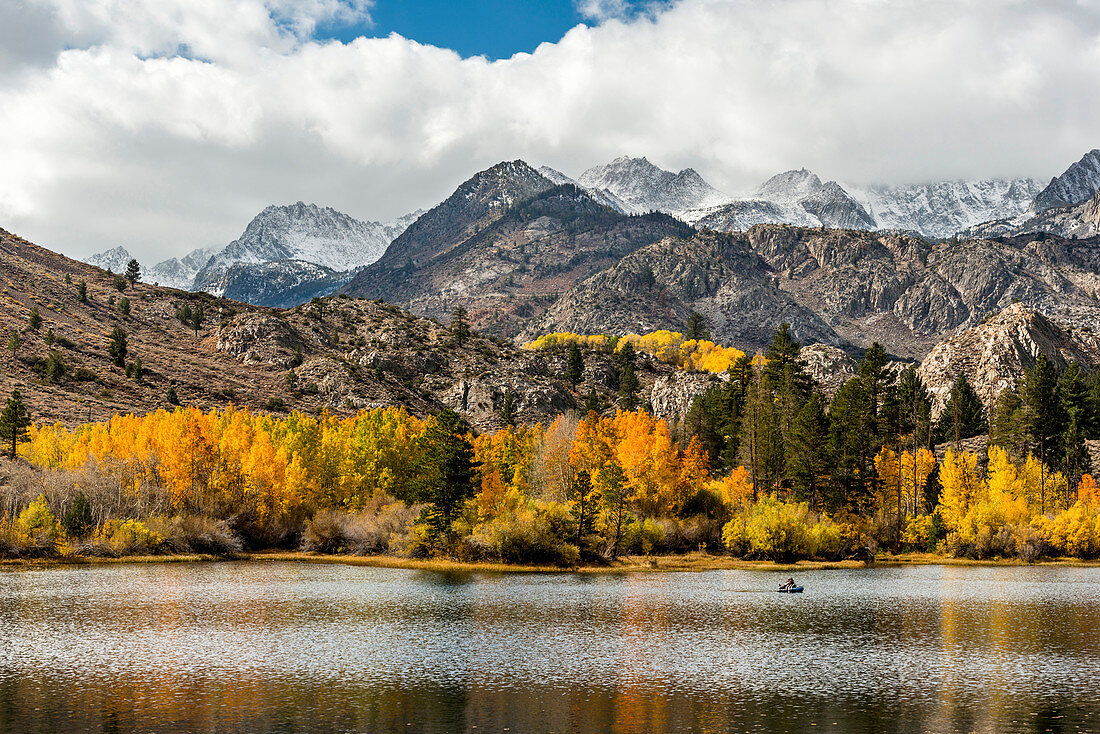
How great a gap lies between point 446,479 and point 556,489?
23867 millimetres

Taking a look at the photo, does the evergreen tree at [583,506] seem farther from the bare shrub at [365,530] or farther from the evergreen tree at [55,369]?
the evergreen tree at [55,369]

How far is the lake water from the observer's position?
39250 millimetres

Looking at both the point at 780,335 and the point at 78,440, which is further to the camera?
the point at 780,335

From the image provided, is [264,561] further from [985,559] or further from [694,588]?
[985,559]

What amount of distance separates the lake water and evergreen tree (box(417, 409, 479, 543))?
2059 centimetres

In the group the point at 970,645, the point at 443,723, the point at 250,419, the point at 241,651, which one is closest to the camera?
the point at 443,723

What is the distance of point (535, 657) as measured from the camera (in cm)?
5219

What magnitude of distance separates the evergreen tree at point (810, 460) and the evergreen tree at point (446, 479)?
1849 inches

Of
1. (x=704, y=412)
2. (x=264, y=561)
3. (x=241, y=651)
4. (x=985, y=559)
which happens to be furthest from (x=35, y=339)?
(x=985, y=559)

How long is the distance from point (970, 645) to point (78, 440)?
119 meters

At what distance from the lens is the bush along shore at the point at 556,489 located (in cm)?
10725

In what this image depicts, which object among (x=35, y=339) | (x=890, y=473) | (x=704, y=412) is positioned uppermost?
(x=35, y=339)

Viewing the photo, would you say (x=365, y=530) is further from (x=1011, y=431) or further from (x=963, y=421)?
(x=963, y=421)

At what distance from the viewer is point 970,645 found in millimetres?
56531
